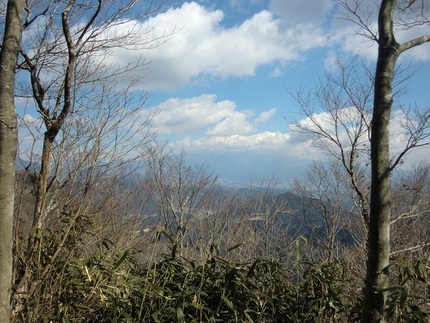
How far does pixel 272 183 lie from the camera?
22.9m

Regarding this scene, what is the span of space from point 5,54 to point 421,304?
9.29 feet

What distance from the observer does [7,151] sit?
2125 mm

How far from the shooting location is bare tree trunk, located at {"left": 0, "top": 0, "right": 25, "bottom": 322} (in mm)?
2051

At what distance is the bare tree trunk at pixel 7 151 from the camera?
205cm

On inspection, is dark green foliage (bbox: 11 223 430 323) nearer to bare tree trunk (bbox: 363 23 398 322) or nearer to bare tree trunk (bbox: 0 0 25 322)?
bare tree trunk (bbox: 363 23 398 322)

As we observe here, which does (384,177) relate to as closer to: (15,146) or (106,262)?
(106,262)

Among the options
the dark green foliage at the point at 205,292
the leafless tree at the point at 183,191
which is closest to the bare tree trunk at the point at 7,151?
the dark green foliage at the point at 205,292

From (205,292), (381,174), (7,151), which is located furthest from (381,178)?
(7,151)

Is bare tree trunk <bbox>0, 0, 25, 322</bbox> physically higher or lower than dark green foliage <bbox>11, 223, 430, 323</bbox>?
higher

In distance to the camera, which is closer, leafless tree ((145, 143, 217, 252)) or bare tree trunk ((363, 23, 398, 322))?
bare tree trunk ((363, 23, 398, 322))

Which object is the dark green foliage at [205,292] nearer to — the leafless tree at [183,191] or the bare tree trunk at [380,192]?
the bare tree trunk at [380,192]

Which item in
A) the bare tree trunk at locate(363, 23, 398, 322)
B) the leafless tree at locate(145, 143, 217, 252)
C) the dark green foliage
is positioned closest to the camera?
the bare tree trunk at locate(363, 23, 398, 322)

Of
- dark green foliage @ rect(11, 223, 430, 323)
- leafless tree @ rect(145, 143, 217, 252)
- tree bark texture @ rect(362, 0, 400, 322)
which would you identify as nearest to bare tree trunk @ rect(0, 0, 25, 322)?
dark green foliage @ rect(11, 223, 430, 323)

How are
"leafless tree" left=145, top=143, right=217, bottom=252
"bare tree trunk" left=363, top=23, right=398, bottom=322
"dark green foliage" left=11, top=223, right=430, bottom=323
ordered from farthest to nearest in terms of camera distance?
"leafless tree" left=145, top=143, right=217, bottom=252 < "dark green foliage" left=11, top=223, right=430, bottom=323 < "bare tree trunk" left=363, top=23, right=398, bottom=322
